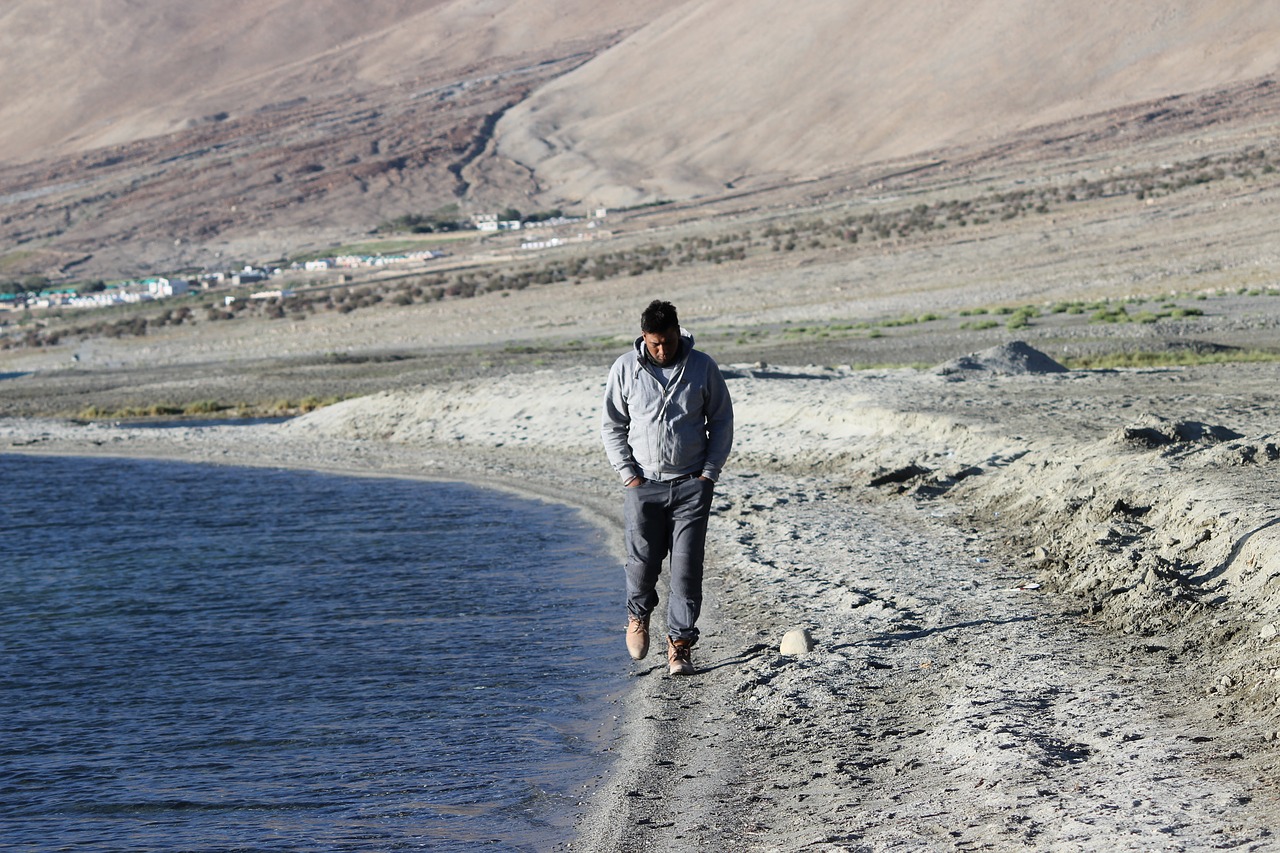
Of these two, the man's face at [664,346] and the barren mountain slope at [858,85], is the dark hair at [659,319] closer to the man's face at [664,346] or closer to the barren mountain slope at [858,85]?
the man's face at [664,346]

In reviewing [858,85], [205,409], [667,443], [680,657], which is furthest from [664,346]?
[858,85]

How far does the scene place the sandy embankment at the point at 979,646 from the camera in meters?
5.90

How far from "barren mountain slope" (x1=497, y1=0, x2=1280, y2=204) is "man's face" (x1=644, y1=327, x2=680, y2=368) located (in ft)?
347

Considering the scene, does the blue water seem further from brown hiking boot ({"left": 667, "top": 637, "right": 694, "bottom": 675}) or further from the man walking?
the man walking

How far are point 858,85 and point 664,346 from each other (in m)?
124

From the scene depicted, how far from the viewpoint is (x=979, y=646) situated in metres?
8.40

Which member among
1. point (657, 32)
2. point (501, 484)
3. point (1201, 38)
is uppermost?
point (657, 32)

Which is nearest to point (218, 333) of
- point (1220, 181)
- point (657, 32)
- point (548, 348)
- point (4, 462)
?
point (548, 348)

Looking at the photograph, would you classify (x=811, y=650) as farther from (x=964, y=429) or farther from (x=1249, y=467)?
(x=964, y=429)

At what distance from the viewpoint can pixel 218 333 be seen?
5650cm

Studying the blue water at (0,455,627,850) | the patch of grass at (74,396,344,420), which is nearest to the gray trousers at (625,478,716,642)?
the blue water at (0,455,627,850)

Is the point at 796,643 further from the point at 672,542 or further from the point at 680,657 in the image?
the point at 672,542

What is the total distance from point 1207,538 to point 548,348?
30854 millimetres

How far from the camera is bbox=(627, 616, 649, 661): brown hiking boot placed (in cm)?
833
